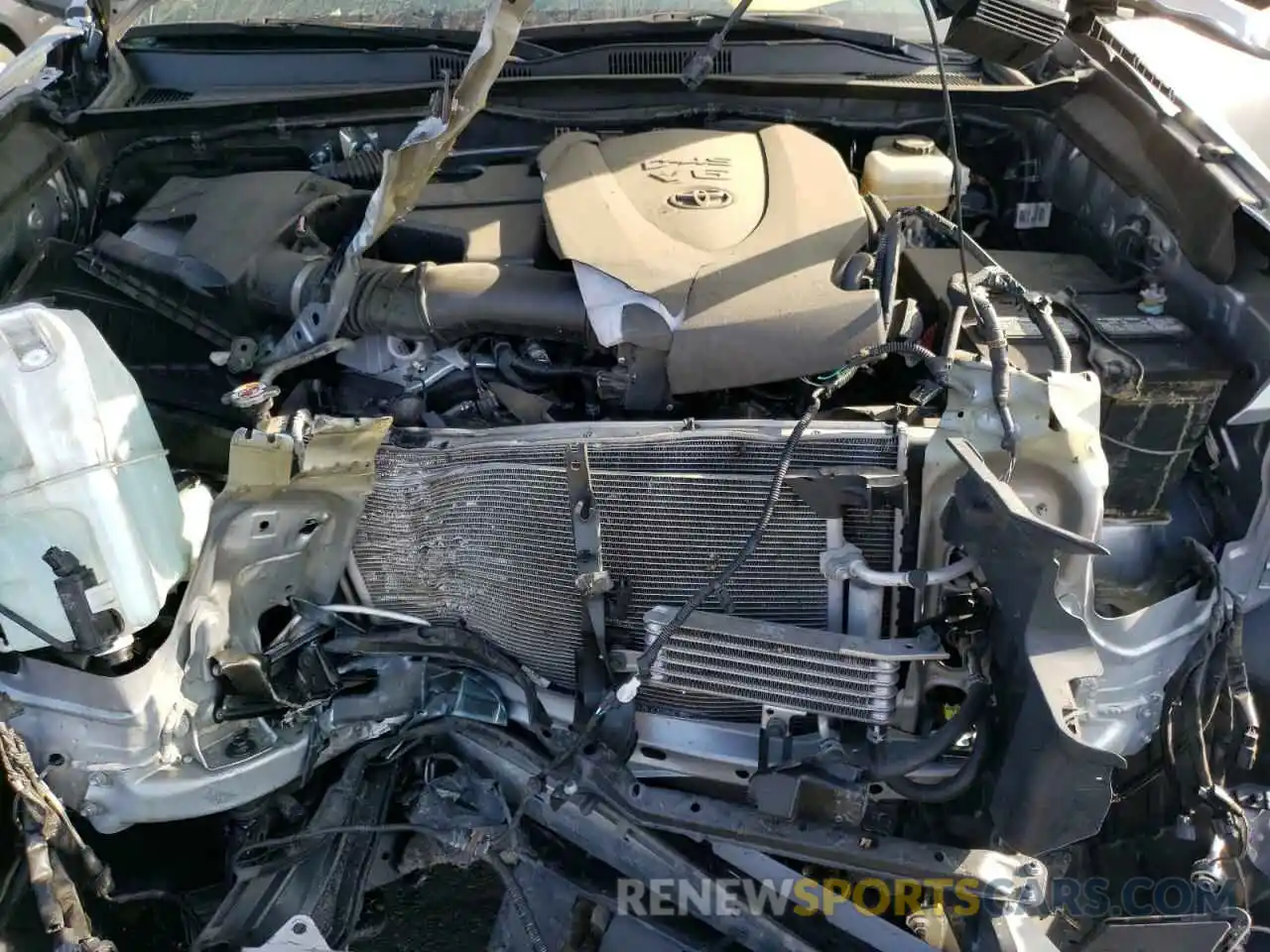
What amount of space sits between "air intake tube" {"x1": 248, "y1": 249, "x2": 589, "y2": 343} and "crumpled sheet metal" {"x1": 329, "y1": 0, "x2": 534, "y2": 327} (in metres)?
0.11

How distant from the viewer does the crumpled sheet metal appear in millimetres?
1681

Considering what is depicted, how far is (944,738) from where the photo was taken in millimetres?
1567

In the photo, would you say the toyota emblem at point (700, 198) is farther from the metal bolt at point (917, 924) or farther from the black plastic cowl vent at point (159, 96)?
the black plastic cowl vent at point (159, 96)

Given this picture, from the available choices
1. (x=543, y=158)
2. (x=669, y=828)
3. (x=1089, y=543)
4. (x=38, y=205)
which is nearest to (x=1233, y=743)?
(x=1089, y=543)

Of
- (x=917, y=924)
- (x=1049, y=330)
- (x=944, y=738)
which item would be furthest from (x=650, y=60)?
(x=917, y=924)

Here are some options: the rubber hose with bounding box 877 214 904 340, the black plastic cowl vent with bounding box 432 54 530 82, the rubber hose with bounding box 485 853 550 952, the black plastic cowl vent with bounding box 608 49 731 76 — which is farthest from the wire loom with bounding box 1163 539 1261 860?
the black plastic cowl vent with bounding box 432 54 530 82

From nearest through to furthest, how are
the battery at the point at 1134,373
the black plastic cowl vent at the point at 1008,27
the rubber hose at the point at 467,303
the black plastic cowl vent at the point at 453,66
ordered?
1. the battery at the point at 1134,373
2. the rubber hose at the point at 467,303
3. the black plastic cowl vent at the point at 1008,27
4. the black plastic cowl vent at the point at 453,66

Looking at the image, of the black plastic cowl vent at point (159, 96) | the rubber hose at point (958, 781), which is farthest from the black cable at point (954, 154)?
the black plastic cowl vent at point (159, 96)

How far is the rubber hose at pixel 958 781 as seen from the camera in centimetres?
159

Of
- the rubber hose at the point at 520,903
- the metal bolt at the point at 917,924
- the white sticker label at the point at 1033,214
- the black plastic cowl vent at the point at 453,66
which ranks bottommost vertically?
the rubber hose at the point at 520,903

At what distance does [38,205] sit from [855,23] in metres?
2.00

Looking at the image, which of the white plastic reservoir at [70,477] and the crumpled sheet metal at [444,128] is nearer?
the white plastic reservoir at [70,477]

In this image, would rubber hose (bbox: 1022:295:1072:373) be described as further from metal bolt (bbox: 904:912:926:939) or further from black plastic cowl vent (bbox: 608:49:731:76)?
black plastic cowl vent (bbox: 608:49:731:76)

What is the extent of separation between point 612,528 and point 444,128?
71 centimetres
